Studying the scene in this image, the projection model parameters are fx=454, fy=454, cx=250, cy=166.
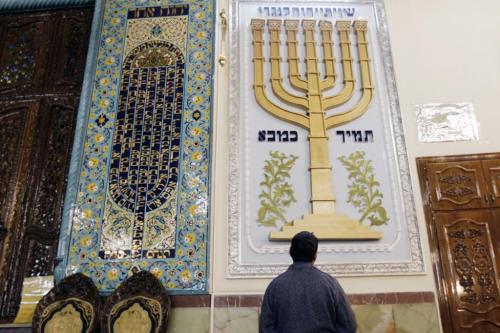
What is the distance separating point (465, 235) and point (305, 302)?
157 cm

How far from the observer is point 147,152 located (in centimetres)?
284

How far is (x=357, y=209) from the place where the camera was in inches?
106

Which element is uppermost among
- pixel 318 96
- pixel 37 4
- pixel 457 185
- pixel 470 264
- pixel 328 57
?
pixel 37 4

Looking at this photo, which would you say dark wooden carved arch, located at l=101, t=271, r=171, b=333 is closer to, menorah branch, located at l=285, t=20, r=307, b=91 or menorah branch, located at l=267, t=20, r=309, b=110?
menorah branch, located at l=267, t=20, r=309, b=110

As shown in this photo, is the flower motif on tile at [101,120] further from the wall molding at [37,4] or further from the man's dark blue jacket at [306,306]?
the man's dark blue jacket at [306,306]

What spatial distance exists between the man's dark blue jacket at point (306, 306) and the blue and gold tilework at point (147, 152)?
3.32ft

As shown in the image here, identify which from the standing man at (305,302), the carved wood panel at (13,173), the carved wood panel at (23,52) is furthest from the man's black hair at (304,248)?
the carved wood panel at (23,52)

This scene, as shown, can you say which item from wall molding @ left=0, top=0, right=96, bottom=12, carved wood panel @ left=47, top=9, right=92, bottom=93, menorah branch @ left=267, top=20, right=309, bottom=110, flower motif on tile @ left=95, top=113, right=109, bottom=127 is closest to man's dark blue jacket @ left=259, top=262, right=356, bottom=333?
menorah branch @ left=267, top=20, right=309, bottom=110

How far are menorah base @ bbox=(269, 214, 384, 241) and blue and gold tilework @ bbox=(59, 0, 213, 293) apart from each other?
47 cm

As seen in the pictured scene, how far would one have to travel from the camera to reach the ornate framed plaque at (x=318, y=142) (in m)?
2.60

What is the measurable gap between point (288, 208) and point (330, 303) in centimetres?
123

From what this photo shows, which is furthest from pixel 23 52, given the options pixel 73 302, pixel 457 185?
pixel 457 185

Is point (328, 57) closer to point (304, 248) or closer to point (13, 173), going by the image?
point (304, 248)

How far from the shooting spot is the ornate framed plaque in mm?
2598
